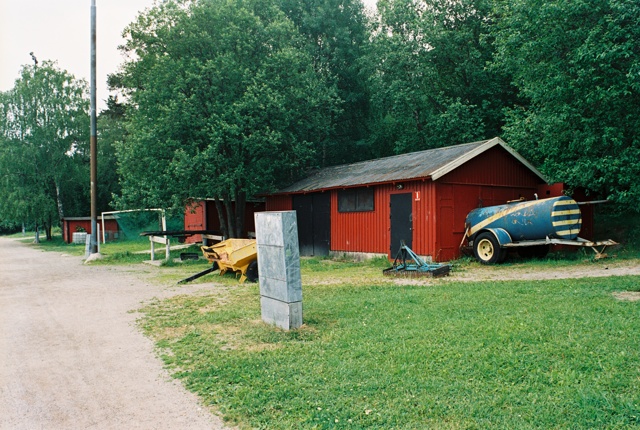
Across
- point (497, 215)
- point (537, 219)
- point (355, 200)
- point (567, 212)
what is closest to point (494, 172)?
point (497, 215)

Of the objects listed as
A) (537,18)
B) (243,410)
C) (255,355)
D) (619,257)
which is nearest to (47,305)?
(255,355)

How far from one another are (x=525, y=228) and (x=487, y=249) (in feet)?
3.91

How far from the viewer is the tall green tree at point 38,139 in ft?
115

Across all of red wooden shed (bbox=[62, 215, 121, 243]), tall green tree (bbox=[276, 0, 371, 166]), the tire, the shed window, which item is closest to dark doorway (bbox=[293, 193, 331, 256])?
the shed window

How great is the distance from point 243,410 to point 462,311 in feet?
14.1

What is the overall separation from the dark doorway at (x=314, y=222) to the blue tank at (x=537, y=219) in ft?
19.9

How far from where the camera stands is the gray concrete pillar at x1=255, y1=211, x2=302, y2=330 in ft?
23.0

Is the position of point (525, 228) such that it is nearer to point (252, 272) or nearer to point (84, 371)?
point (252, 272)

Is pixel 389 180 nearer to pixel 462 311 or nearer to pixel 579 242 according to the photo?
pixel 579 242

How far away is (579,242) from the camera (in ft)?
43.6

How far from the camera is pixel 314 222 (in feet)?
63.8

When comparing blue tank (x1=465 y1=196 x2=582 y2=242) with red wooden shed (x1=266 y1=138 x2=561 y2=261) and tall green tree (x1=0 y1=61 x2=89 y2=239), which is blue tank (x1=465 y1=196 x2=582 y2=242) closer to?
red wooden shed (x1=266 y1=138 x2=561 y2=261)

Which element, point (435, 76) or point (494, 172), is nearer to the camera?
point (494, 172)

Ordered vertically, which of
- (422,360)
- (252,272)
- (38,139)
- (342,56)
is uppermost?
(342,56)
